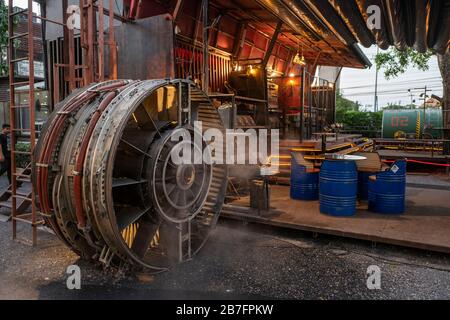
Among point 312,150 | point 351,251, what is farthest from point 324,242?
point 312,150

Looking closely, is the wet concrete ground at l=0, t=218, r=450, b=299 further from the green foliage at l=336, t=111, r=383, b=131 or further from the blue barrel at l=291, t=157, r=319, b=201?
the green foliage at l=336, t=111, r=383, b=131

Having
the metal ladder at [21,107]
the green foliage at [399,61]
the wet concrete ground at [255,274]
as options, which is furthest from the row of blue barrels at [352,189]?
the green foliage at [399,61]

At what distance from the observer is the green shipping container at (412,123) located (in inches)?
825

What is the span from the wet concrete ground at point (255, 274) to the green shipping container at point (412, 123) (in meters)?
18.1

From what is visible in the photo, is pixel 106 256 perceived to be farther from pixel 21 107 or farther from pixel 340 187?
pixel 340 187

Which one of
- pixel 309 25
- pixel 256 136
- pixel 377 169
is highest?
pixel 309 25

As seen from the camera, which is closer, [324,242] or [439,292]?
[439,292]

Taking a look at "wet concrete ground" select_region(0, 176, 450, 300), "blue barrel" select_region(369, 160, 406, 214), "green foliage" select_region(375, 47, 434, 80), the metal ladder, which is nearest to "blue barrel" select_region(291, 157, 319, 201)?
"blue barrel" select_region(369, 160, 406, 214)

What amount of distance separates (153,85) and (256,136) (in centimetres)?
499

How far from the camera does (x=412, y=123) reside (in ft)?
70.0

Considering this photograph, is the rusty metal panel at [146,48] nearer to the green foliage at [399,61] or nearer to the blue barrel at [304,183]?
the blue barrel at [304,183]
